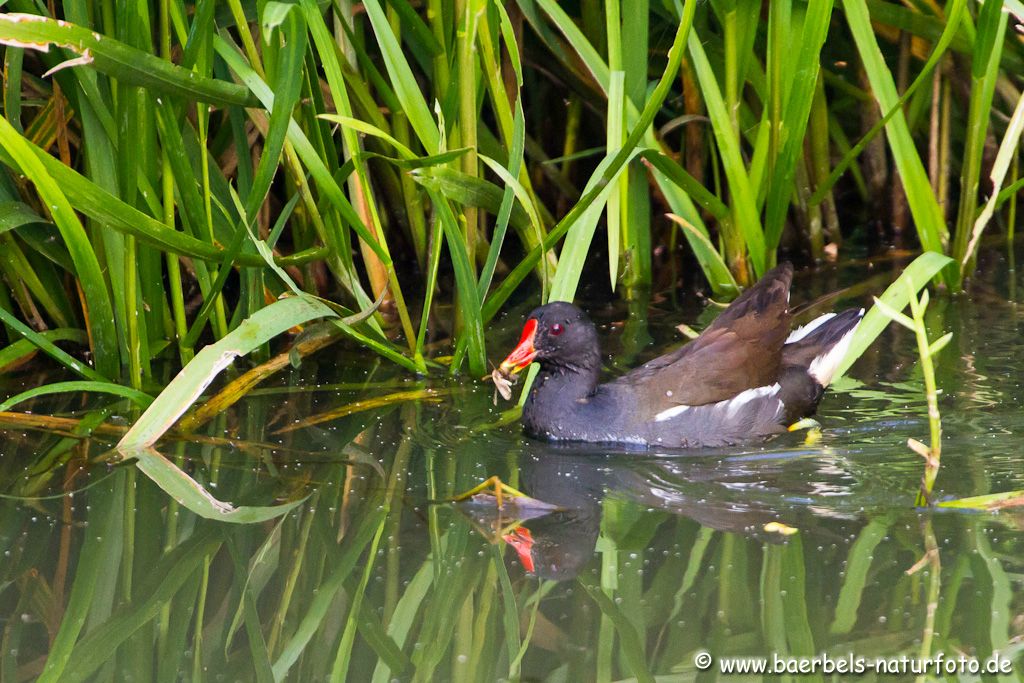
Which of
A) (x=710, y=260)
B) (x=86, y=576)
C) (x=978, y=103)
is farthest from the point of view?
(x=710, y=260)

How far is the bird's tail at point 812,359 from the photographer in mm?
3832

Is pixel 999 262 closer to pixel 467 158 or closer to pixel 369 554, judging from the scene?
pixel 467 158

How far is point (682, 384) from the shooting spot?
3.77m

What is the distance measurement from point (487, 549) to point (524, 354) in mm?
965

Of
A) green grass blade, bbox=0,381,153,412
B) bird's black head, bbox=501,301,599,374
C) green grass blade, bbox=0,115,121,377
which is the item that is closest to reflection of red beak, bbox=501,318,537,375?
bird's black head, bbox=501,301,599,374

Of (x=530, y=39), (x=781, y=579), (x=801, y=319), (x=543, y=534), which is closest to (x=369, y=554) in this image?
(x=543, y=534)

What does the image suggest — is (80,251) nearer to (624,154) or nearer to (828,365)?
(624,154)

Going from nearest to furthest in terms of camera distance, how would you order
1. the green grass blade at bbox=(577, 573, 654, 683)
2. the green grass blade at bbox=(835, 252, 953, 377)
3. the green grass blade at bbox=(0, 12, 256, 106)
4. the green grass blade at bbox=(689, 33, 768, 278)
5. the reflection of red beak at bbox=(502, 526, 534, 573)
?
1. the green grass blade at bbox=(577, 573, 654, 683)
2. the reflection of red beak at bbox=(502, 526, 534, 573)
3. the green grass blade at bbox=(0, 12, 256, 106)
4. the green grass blade at bbox=(835, 252, 953, 377)
5. the green grass blade at bbox=(689, 33, 768, 278)

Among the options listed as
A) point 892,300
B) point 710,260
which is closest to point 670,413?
point 892,300

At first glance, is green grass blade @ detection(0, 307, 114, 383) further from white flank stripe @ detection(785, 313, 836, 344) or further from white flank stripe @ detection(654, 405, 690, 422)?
white flank stripe @ detection(785, 313, 836, 344)

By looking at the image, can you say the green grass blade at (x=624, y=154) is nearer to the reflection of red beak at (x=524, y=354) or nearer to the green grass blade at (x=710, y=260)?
the reflection of red beak at (x=524, y=354)

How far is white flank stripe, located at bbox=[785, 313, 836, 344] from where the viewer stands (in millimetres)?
4164

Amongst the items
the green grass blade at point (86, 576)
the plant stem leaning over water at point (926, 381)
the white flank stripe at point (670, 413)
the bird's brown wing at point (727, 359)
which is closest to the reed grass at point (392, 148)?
the bird's brown wing at point (727, 359)

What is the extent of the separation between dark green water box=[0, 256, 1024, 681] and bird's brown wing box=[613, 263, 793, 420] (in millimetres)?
223
